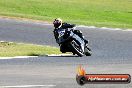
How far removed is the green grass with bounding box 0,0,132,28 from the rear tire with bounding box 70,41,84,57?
42.8 feet

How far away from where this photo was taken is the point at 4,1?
131ft

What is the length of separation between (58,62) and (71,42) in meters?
2.56

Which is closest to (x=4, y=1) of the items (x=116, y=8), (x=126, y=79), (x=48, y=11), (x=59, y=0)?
A: (x=48, y=11)

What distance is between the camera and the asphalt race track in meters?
12.7

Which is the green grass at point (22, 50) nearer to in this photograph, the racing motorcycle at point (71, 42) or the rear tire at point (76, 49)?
the racing motorcycle at point (71, 42)

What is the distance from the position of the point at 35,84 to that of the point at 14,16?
2088 centimetres

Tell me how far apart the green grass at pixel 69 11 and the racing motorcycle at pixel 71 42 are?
42.5 feet

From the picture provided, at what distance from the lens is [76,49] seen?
1903 centimetres

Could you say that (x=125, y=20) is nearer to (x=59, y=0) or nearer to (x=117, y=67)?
(x=59, y=0)

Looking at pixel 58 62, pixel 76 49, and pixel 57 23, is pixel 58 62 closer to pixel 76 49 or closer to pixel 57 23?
pixel 76 49

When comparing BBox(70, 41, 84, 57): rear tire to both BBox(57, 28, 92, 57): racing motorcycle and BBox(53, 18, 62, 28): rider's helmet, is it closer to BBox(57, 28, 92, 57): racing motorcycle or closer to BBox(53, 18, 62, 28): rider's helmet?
BBox(57, 28, 92, 57): racing motorcycle

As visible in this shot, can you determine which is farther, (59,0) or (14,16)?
(59,0)

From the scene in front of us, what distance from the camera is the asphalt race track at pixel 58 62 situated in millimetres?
12719

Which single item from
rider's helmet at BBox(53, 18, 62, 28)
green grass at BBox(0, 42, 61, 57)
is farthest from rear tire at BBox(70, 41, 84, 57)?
green grass at BBox(0, 42, 61, 57)
